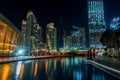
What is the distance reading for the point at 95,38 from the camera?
177500 millimetres

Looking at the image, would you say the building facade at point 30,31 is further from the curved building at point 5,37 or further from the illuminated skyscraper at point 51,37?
the curved building at point 5,37

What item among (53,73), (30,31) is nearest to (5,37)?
(53,73)

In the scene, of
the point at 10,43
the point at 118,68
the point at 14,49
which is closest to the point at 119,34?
the point at 118,68

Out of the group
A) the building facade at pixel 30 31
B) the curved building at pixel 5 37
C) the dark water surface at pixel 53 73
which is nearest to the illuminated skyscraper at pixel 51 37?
the building facade at pixel 30 31

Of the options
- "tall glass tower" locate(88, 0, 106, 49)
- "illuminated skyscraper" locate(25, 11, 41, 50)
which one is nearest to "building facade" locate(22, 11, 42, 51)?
"illuminated skyscraper" locate(25, 11, 41, 50)

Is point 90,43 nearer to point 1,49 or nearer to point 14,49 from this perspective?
point 14,49

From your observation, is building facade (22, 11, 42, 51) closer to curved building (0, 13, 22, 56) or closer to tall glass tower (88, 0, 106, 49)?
tall glass tower (88, 0, 106, 49)

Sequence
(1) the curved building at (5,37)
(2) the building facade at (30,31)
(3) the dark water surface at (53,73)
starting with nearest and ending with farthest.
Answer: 1. (3) the dark water surface at (53,73)
2. (1) the curved building at (5,37)
3. (2) the building facade at (30,31)

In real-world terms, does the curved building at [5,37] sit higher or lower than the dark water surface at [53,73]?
higher

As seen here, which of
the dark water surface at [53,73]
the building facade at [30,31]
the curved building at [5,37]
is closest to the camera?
the dark water surface at [53,73]

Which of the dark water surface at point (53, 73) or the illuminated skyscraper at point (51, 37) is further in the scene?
the illuminated skyscraper at point (51, 37)

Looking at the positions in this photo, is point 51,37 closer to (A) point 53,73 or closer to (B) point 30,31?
(B) point 30,31

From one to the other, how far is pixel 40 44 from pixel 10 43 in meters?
110

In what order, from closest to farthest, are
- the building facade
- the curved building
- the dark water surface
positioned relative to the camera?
the dark water surface < the curved building < the building facade
